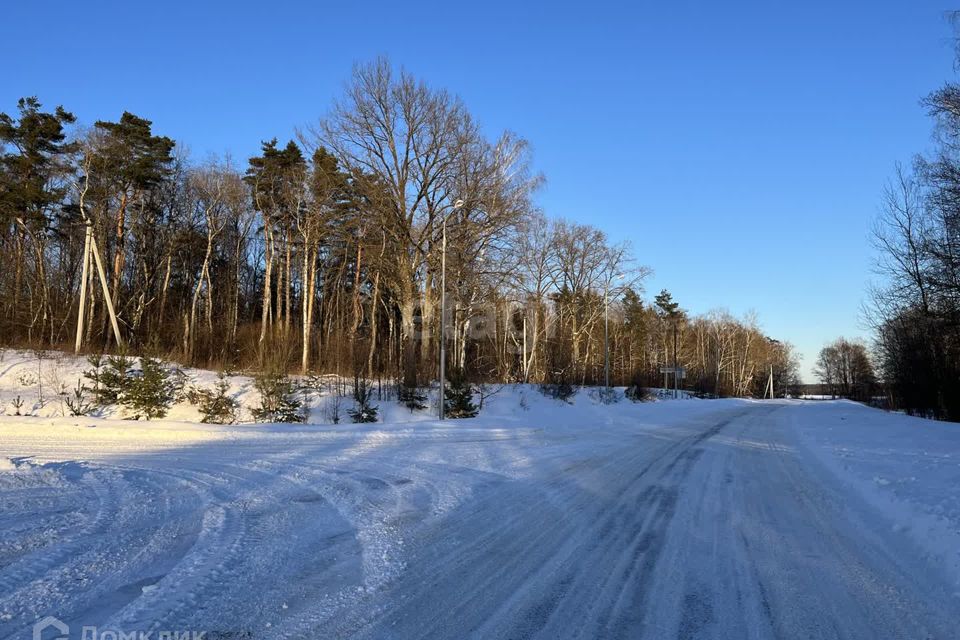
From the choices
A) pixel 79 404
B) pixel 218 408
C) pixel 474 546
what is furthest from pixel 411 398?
pixel 474 546

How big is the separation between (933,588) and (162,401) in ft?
70.4

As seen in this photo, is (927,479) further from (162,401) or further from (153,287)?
(153,287)


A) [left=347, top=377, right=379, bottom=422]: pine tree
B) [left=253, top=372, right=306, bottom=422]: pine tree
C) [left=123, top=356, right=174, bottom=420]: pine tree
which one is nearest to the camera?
[left=123, top=356, right=174, bottom=420]: pine tree

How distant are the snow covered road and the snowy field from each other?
0.08ft

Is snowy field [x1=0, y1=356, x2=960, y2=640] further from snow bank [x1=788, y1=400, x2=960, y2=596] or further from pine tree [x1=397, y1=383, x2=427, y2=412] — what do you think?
pine tree [x1=397, y1=383, x2=427, y2=412]

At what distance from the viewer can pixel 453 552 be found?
5.08m

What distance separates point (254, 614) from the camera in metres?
3.65

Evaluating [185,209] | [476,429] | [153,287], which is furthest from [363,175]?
[153,287]

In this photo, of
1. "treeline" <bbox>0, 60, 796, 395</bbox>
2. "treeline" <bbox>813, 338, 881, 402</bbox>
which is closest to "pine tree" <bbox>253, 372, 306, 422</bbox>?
"treeline" <bbox>0, 60, 796, 395</bbox>

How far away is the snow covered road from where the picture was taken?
3.67 metres

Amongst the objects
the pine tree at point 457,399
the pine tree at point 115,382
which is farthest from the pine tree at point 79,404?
the pine tree at point 457,399

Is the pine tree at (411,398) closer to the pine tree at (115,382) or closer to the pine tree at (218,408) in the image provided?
the pine tree at (218,408)

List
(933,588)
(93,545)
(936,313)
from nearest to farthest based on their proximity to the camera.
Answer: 1. (933,588)
2. (93,545)
3. (936,313)

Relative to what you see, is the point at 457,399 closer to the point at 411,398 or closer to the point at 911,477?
the point at 411,398
